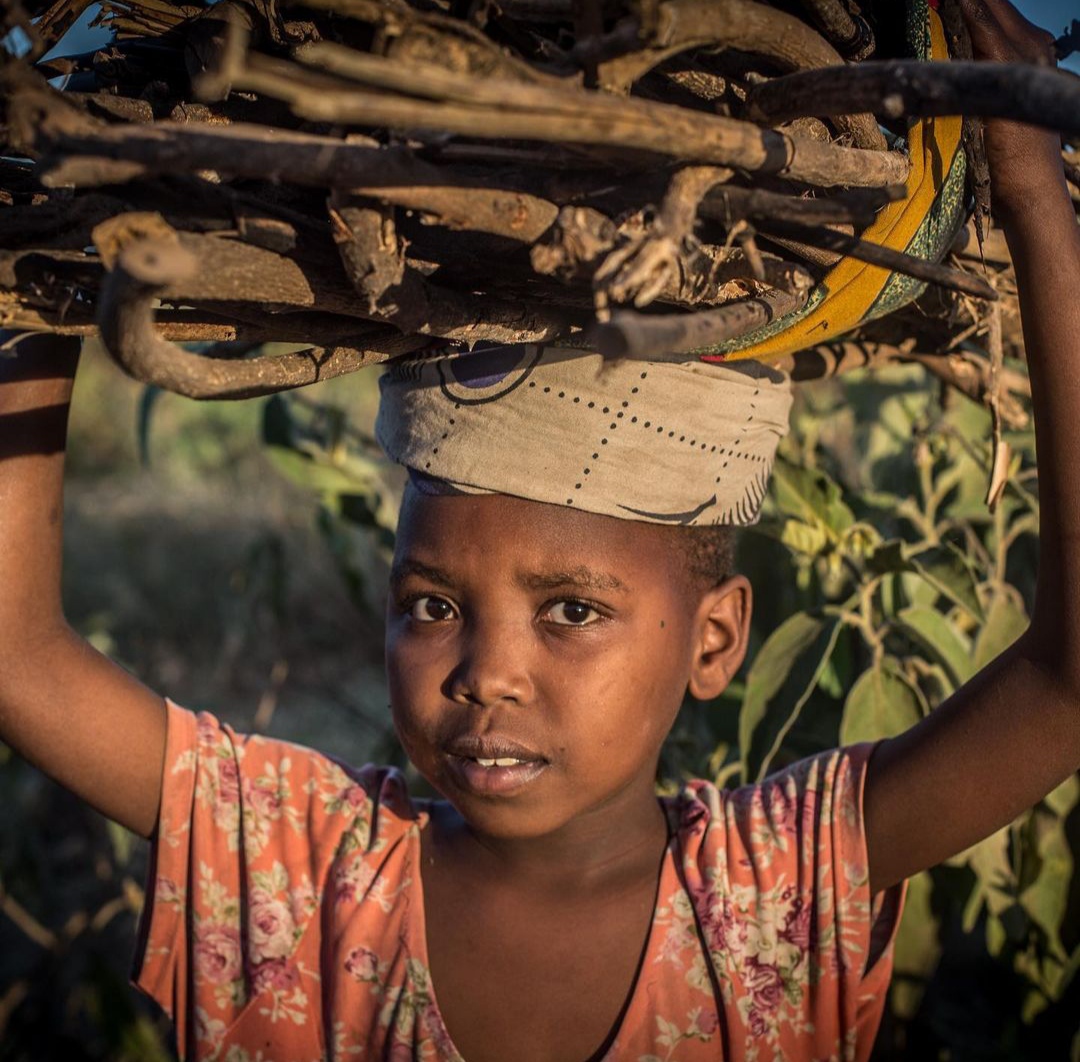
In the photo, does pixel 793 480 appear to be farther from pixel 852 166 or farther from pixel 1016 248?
pixel 852 166

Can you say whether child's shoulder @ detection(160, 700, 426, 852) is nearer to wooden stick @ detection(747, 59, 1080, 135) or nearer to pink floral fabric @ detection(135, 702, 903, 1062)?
pink floral fabric @ detection(135, 702, 903, 1062)

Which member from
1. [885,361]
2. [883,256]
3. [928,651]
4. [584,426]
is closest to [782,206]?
[883,256]

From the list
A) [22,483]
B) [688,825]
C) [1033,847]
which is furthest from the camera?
[1033,847]

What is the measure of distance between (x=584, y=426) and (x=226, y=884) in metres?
0.72

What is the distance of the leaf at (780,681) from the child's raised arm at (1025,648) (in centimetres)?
22

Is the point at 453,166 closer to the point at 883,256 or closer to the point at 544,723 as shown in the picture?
the point at 883,256

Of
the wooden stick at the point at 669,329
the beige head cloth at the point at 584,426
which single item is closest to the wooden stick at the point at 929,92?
the wooden stick at the point at 669,329

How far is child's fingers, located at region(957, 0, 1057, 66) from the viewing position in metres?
0.90

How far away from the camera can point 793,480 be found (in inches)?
66.7

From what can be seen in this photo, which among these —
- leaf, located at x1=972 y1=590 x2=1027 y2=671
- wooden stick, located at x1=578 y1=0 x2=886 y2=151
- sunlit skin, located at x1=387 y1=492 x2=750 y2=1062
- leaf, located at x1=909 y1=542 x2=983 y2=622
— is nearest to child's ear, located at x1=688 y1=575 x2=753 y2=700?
sunlit skin, located at x1=387 y1=492 x2=750 y2=1062

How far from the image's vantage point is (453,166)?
32.7 inches

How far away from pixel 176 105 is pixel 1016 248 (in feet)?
2.42

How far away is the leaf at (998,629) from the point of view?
64.7 inches

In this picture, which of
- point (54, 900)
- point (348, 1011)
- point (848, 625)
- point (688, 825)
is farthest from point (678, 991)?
point (54, 900)
